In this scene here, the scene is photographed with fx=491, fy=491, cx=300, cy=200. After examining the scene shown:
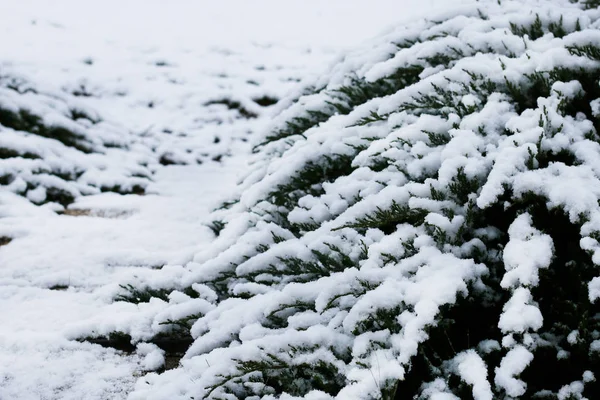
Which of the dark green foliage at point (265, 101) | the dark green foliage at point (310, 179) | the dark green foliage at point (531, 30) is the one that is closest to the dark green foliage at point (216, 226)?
the dark green foliage at point (310, 179)

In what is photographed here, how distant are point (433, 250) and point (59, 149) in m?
4.03

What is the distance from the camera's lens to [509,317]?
145cm

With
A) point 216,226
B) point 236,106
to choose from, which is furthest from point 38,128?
point 236,106

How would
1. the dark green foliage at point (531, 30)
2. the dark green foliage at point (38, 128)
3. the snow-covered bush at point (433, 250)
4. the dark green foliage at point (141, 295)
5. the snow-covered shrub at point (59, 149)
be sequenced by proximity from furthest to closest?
the dark green foliage at point (38, 128) → the snow-covered shrub at point (59, 149) → the dark green foliage at point (531, 30) → the dark green foliage at point (141, 295) → the snow-covered bush at point (433, 250)

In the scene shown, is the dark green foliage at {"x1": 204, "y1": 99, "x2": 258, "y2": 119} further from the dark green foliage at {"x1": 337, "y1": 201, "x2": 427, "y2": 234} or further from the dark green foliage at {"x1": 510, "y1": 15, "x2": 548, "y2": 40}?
the dark green foliage at {"x1": 337, "y1": 201, "x2": 427, "y2": 234}

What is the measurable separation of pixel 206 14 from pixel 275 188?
11952 millimetres

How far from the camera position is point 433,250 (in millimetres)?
1826

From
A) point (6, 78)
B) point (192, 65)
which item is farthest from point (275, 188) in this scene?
point (192, 65)

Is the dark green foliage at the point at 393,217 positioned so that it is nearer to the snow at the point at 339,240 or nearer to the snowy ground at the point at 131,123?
the snow at the point at 339,240

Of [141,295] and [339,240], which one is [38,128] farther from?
[339,240]

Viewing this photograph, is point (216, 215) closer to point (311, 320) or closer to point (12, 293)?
point (12, 293)

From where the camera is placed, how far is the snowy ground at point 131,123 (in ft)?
7.35

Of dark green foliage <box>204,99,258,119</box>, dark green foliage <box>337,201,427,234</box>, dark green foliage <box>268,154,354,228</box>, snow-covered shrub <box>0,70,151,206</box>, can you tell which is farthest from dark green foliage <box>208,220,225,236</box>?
dark green foliage <box>204,99,258,119</box>

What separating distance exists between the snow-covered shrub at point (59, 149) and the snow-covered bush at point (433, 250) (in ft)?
7.06
